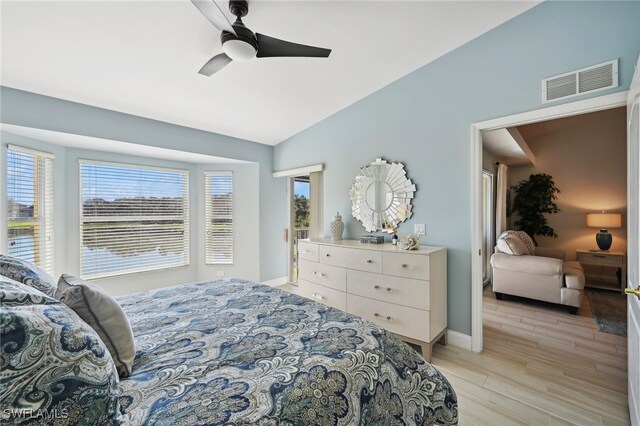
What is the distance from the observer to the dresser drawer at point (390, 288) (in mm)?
2461

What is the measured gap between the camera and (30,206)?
3074mm

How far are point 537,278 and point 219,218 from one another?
15.6ft

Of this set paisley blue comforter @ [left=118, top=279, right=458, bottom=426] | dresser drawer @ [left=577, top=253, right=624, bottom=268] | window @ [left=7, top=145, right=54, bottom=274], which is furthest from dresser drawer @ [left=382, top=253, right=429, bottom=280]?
dresser drawer @ [left=577, top=253, right=624, bottom=268]

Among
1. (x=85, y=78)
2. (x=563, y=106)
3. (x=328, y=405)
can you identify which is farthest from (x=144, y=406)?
(x=563, y=106)

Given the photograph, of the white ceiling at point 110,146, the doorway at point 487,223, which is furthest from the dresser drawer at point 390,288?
the doorway at point 487,223

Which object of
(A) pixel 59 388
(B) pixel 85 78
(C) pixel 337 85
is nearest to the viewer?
(A) pixel 59 388

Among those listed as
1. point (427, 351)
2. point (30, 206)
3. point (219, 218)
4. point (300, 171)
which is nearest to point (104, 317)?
point (427, 351)

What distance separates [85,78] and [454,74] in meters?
3.52

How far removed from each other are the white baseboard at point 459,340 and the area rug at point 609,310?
5.41 feet

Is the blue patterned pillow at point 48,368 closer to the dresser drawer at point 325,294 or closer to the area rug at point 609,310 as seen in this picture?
the dresser drawer at point 325,294

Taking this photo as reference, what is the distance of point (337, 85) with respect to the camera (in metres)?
3.17

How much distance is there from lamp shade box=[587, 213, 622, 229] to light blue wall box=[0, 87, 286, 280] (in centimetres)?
540

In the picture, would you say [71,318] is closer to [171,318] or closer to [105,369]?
[105,369]

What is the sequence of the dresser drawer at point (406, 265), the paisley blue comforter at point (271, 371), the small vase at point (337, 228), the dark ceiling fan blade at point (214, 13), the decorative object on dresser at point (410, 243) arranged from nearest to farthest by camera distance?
1. the paisley blue comforter at point (271, 371)
2. the dark ceiling fan blade at point (214, 13)
3. the dresser drawer at point (406, 265)
4. the decorative object on dresser at point (410, 243)
5. the small vase at point (337, 228)
